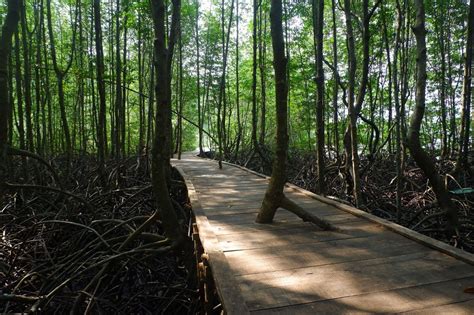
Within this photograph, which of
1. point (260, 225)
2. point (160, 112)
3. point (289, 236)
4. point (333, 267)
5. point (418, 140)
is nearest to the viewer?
point (333, 267)

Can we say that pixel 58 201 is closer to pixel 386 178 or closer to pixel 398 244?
pixel 398 244

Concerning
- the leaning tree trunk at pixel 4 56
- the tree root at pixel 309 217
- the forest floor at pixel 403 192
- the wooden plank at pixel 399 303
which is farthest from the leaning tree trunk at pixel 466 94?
the leaning tree trunk at pixel 4 56

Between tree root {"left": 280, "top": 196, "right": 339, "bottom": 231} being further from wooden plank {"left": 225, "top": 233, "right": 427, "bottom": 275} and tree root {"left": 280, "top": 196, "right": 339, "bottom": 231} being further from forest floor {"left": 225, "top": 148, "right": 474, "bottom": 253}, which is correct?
forest floor {"left": 225, "top": 148, "right": 474, "bottom": 253}

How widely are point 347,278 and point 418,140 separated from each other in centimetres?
193

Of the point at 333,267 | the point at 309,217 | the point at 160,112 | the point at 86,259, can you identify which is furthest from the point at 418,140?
the point at 86,259

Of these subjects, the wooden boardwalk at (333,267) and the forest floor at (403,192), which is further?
the forest floor at (403,192)

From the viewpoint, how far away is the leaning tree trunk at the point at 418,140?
3139 mm

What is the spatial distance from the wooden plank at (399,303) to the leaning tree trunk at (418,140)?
173cm

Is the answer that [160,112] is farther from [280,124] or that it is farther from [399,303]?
[399,303]

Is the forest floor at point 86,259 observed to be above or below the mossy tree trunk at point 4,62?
below

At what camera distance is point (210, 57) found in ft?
48.8

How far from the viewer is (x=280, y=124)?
2.66m

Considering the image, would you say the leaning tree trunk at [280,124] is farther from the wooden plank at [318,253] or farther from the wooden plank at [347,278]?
the wooden plank at [347,278]

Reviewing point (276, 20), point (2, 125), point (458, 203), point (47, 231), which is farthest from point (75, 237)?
point (458, 203)
